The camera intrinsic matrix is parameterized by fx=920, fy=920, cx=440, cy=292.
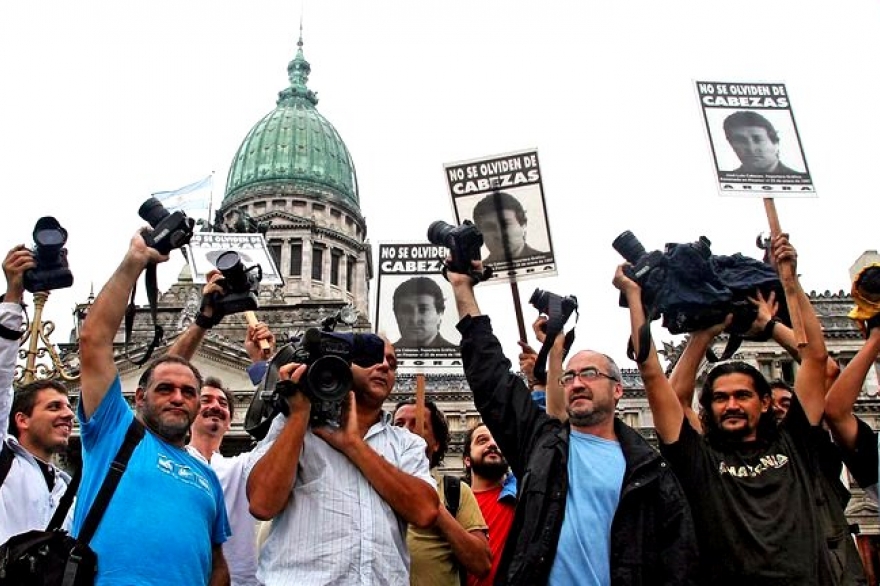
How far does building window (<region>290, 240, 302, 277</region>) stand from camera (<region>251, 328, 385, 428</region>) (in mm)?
51910

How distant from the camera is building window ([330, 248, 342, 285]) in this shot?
190 ft

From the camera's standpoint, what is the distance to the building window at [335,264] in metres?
57.8

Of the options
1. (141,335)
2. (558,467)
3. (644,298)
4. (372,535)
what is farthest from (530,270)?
(141,335)

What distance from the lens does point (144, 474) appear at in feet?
14.0

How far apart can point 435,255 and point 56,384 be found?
4.20 metres

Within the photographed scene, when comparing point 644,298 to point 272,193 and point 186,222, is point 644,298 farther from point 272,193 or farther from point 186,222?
point 272,193

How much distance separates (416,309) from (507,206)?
6.34 feet

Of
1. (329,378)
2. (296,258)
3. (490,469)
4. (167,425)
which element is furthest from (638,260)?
(296,258)

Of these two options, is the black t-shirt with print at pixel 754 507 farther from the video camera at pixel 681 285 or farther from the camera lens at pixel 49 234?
the camera lens at pixel 49 234

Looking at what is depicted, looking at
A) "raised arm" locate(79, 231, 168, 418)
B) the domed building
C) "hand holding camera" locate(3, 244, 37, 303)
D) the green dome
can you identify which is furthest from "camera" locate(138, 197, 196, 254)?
the green dome

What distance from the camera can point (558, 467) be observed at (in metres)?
4.56

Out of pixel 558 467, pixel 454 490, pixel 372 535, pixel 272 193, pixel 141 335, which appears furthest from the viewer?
pixel 272 193

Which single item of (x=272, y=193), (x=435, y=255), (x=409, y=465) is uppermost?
(x=272, y=193)

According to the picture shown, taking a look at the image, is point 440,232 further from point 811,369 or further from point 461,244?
point 811,369
